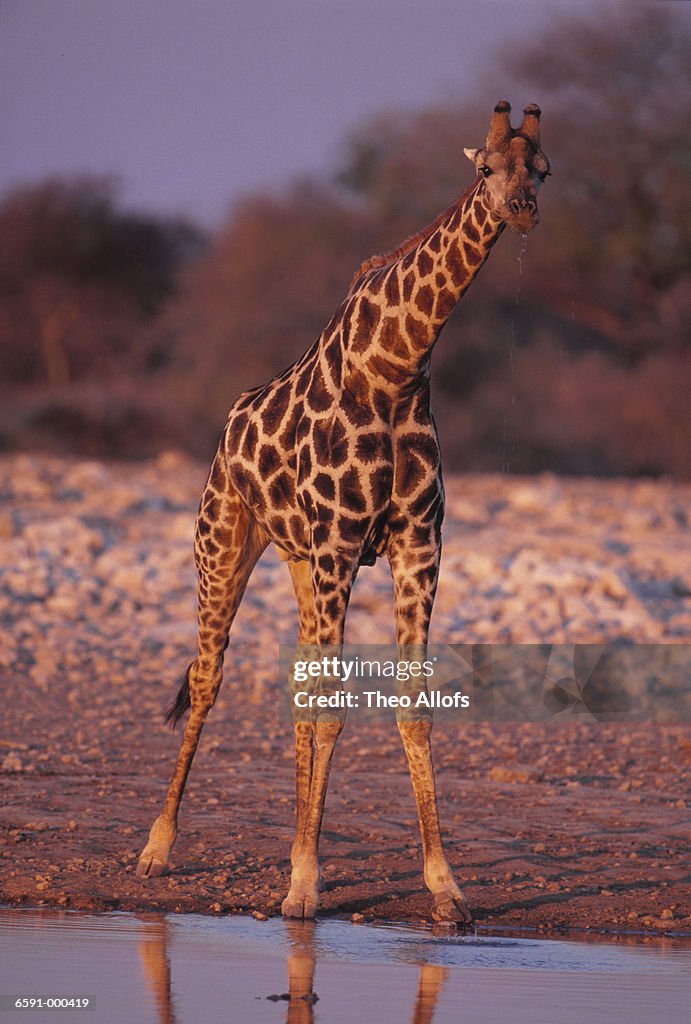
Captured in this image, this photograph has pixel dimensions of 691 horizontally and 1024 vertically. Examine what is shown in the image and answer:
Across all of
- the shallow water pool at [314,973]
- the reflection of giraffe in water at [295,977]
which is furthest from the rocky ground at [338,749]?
the reflection of giraffe in water at [295,977]

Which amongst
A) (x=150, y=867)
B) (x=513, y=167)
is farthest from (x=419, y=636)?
(x=513, y=167)

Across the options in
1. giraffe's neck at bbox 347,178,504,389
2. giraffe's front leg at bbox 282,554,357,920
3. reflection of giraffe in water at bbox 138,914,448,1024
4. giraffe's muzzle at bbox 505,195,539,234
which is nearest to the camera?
reflection of giraffe in water at bbox 138,914,448,1024

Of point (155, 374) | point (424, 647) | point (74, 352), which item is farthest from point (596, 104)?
point (424, 647)

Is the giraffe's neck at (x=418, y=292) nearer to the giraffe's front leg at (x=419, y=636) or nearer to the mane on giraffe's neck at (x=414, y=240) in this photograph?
the mane on giraffe's neck at (x=414, y=240)

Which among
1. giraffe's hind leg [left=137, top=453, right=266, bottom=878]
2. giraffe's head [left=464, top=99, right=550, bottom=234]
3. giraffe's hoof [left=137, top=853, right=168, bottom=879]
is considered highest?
giraffe's head [left=464, top=99, right=550, bottom=234]

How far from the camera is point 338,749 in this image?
24.6ft

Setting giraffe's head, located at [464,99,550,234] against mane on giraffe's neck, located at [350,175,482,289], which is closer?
giraffe's head, located at [464,99,550,234]

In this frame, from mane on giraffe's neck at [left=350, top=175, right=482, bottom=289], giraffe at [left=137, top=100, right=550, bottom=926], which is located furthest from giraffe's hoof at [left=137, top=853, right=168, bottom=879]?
mane on giraffe's neck at [left=350, top=175, right=482, bottom=289]

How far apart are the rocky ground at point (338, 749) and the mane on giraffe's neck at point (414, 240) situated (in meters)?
1.94

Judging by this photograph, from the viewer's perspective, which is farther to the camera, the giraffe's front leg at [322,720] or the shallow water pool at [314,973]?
the giraffe's front leg at [322,720]

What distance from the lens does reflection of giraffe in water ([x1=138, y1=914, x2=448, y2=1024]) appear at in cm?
365

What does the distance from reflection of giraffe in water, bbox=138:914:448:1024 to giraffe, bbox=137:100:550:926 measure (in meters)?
0.39

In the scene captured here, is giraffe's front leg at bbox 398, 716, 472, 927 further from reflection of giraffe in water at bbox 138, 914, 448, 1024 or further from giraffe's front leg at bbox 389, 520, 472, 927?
reflection of giraffe in water at bbox 138, 914, 448, 1024

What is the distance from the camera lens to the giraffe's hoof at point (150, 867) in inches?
203
